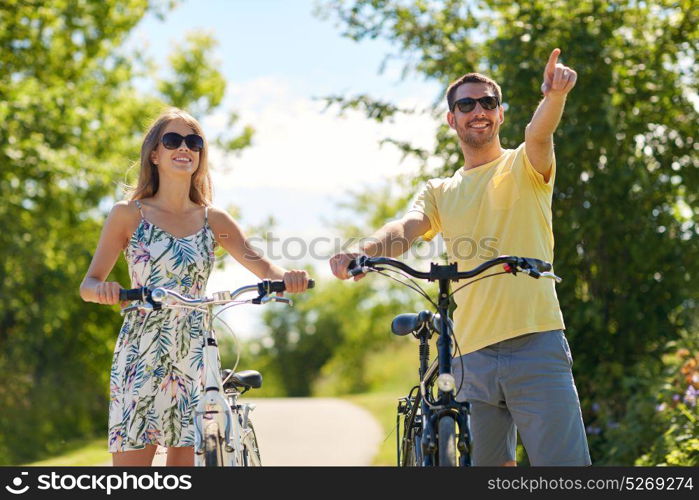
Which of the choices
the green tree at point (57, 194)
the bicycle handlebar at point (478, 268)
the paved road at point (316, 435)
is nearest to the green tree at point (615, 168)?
the paved road at point (316, 435)

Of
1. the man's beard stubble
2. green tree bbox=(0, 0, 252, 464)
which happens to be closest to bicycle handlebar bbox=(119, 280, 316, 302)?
the man's beard stubble

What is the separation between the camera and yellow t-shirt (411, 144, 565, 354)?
4203mm

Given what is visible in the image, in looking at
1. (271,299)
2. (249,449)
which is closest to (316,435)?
(249,449)

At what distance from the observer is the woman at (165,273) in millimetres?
4332

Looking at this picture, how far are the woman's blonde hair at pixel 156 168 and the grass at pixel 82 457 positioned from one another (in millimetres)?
3851

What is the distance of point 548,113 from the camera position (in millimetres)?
4055

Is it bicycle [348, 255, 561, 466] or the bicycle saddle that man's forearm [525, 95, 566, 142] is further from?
the bicycle saddle

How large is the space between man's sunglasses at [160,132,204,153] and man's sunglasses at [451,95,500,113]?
1.26 metres

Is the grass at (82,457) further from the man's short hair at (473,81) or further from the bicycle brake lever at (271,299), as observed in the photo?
the man's short hair at (473,81)

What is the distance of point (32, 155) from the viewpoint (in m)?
14.8

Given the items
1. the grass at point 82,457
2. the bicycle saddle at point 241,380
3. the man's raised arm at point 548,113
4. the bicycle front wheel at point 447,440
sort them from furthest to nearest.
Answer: the grass at point 82,457 < the bicycle saddle at point 241,380 < the man's raised arm at point 548,113 < the bicycle front wheel at point 447,440
